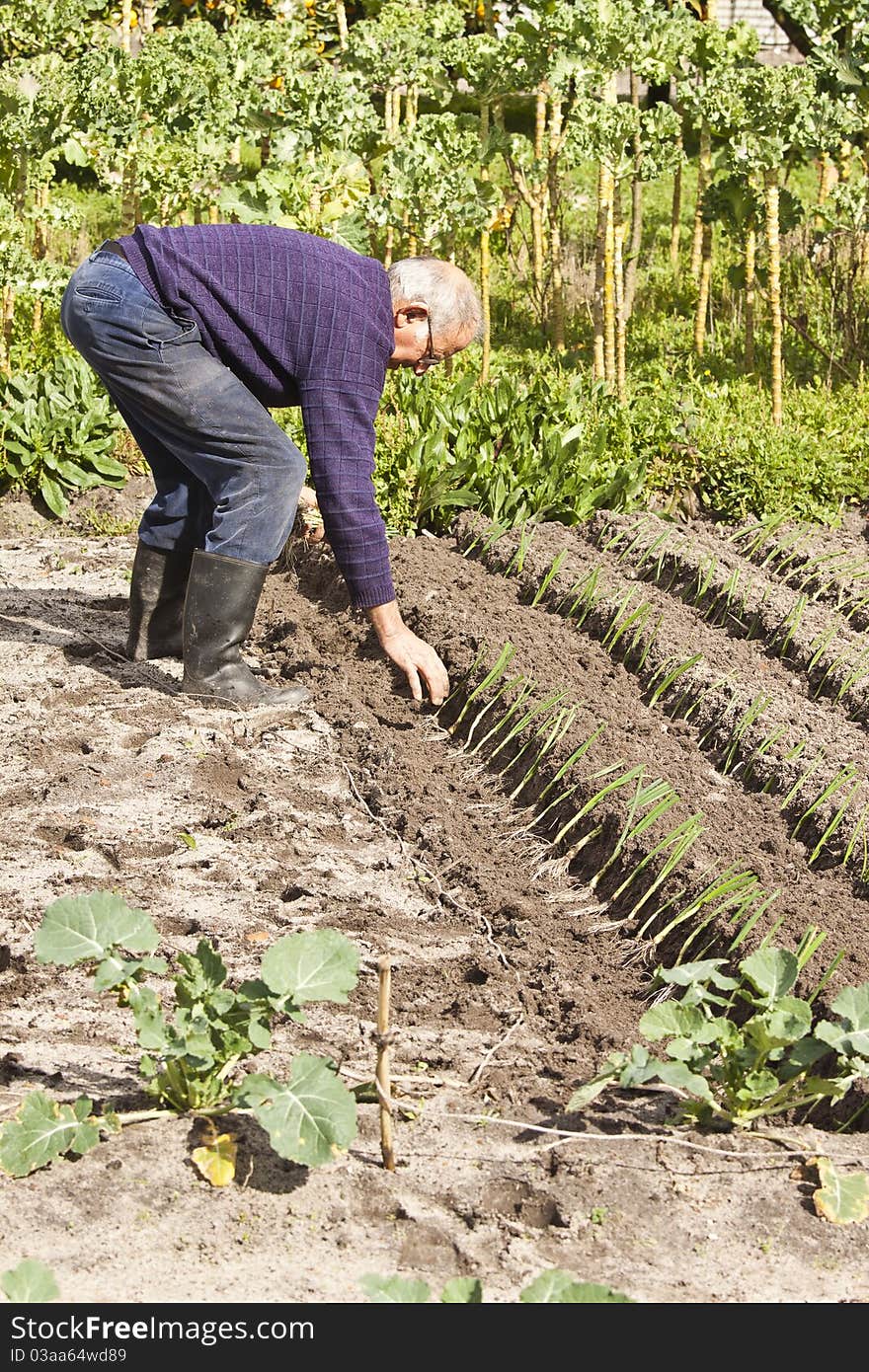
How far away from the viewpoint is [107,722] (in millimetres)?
4434

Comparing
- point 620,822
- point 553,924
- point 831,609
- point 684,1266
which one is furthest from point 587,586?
point 684,1266

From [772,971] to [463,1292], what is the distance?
91 cm

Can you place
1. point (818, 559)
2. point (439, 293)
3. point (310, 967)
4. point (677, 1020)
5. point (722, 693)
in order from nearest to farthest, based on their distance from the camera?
point (310, 967) < point (677, 1020) < point (439, 293) < point (722, 693) < point (818, 559)

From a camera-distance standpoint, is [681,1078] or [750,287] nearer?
[681,1078]

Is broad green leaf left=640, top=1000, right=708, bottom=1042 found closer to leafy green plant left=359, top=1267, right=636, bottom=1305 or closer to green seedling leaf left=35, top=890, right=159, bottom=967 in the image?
leafy green plant left=359, top=1267, right=636, bottom=1305

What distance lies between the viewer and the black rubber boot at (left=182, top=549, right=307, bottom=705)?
14.5ft

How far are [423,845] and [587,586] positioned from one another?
1.64m

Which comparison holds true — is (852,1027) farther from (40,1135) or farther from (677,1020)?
(40,1135)

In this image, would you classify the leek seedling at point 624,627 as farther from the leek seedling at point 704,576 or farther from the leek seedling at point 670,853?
the leek seedling at point 670,853

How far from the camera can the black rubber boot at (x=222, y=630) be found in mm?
4430

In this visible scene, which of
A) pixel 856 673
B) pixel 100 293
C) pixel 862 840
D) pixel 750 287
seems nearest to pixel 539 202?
pixel 750 287

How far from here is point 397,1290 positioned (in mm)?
1896

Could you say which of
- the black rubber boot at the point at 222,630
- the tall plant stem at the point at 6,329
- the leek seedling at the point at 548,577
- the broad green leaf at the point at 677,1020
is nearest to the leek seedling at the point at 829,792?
the broad green leaf at the point at 677,1020

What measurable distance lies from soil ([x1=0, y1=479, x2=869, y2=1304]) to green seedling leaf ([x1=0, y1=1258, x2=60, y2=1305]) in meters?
0.16
